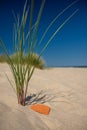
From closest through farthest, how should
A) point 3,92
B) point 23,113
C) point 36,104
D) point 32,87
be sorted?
point 23,113, point 36,104, point 3,92, point 32,87

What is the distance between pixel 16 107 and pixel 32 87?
74 cm

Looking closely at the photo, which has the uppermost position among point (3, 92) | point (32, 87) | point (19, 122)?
point (19, 122)

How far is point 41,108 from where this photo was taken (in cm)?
144

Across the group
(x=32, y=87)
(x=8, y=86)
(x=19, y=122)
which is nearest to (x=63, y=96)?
(x=32, y=87)

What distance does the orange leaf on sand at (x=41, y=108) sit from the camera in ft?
4.63

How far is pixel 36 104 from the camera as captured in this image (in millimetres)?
1496

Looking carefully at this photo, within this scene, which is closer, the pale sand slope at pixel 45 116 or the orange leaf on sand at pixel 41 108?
the pale sand slope at pixel 45 116

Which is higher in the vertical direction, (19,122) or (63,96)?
(19,122)

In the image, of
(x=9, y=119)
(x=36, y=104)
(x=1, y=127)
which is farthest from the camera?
(x=36, y=104)

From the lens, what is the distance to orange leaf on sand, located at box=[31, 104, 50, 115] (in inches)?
55.5

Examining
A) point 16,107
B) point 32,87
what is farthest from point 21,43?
point 32,87

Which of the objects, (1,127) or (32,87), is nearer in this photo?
(1,127)

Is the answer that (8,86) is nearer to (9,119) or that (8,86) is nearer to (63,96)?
(63,96)

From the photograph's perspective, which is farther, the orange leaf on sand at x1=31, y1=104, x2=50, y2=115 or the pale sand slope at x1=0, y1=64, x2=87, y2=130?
the orange leaf on sand at x1=31, y1=104, x2=50, y2=115
